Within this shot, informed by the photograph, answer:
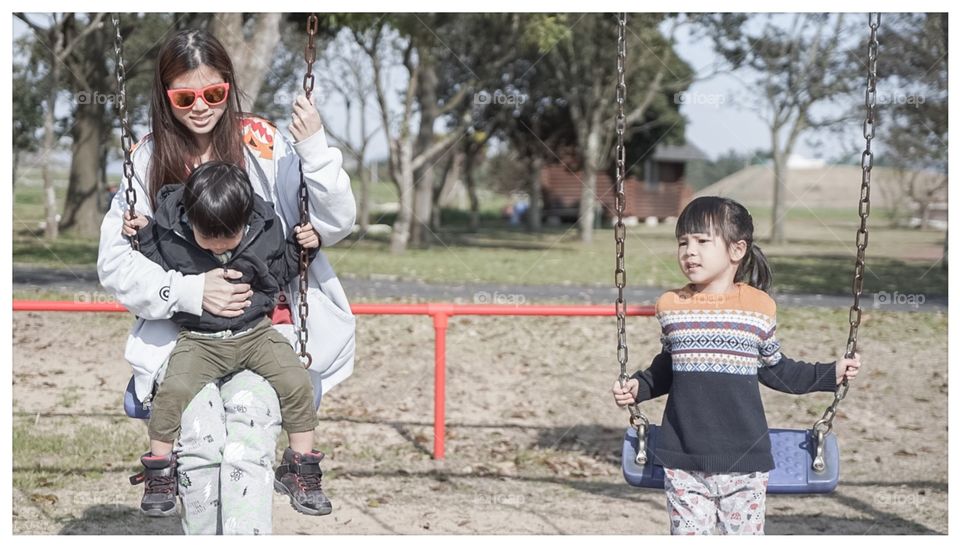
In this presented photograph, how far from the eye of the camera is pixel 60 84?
19.3m

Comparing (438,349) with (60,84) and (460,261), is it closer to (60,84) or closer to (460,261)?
(460,261)

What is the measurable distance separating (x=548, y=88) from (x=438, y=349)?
2507cm

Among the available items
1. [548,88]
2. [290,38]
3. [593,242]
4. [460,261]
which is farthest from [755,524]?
[548,88]

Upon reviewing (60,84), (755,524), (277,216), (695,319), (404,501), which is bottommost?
(404,501)

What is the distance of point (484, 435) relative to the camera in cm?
666

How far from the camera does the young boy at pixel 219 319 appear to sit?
278 centimetres

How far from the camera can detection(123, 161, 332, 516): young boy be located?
2.78 metres

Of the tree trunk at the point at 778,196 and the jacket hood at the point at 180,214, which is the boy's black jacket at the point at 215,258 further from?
the tree trunk at the point at 778,196

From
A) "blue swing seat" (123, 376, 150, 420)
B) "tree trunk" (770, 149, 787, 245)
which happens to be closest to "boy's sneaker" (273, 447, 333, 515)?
"blue swing seat" (123, 376, 150, 420)

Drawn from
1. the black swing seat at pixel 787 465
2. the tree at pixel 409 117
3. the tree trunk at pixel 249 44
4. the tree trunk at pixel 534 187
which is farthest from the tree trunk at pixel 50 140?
the tree trunk at pixel 534 187
